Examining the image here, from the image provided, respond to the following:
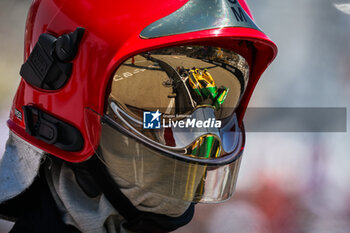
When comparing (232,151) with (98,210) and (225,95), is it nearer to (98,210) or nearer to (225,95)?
(225,95)

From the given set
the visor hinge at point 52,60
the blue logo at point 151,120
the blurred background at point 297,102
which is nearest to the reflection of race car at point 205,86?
the blue logo at point 151,120

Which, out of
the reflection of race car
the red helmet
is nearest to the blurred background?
the reflection of race car

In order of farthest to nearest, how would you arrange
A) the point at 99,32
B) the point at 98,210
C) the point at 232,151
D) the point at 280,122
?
the point at 280,122 → the point at 232,151 → the point at 98,210 → the point at 99,32

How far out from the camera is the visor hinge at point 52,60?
94 cm

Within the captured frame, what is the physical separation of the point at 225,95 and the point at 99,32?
419 millimetres

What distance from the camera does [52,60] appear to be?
973 mm

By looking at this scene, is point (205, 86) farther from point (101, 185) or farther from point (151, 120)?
point (101, 185)

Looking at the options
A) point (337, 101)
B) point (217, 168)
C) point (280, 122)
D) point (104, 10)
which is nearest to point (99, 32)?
point (104, 10)

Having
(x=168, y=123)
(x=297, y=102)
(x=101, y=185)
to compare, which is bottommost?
(x=297, y=102)

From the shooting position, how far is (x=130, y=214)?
1.08 metres

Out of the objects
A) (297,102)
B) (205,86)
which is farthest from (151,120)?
(297,102)

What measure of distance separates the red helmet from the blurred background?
1709mm

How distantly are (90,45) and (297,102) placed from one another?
233 cm

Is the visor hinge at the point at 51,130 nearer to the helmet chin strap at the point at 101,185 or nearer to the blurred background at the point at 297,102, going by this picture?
the helmet chin strap at the point at 101,185
